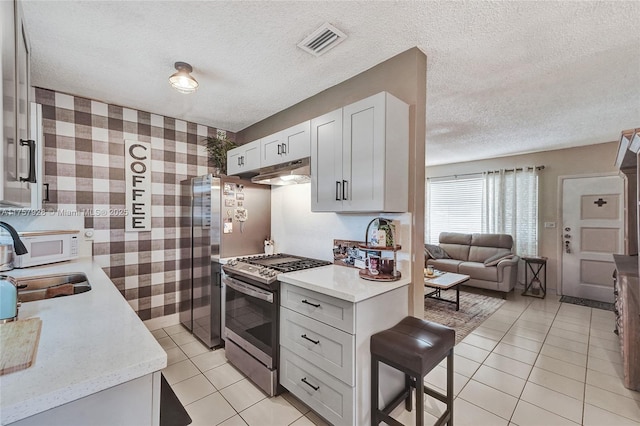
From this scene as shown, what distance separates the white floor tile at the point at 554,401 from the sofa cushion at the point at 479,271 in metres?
2.67

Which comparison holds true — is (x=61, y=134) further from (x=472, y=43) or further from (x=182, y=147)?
(x=472, y=43)

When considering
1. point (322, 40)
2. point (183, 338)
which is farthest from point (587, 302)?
point (183, 338)

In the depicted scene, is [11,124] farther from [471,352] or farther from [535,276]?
[535,276]

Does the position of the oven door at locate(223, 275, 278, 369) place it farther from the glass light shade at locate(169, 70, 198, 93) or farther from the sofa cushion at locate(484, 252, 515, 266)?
the sofa cushion at locate(484, 252, 515, 266)

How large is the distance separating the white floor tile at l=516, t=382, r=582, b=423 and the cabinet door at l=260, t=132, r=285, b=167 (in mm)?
2867

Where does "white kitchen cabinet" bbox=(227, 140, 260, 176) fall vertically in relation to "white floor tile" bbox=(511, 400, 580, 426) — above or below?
above

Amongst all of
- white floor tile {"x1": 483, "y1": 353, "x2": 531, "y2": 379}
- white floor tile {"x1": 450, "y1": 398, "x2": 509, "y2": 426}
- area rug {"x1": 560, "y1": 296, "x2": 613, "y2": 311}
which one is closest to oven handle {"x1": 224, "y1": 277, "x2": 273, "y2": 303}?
white floor tile {"x1": 450, "y1": 398, "x2": 509, "y2": 426}

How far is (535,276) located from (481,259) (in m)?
0.85

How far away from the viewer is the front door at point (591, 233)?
14.3 feet

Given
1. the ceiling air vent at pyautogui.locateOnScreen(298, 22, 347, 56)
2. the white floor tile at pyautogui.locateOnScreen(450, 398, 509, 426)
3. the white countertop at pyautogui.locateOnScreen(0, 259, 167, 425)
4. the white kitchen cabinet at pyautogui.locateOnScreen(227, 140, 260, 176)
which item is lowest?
the white floor tile at pyautogui.locateOnScreen(450, 398, 509, 426)

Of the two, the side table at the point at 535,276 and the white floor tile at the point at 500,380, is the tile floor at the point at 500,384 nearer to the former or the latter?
the white floor tile at the point at 500,380

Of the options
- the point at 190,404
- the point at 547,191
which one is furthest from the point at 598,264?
the point at 190,404

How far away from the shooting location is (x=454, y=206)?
6.14 m

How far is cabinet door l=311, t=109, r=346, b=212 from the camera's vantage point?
84.5 inches
